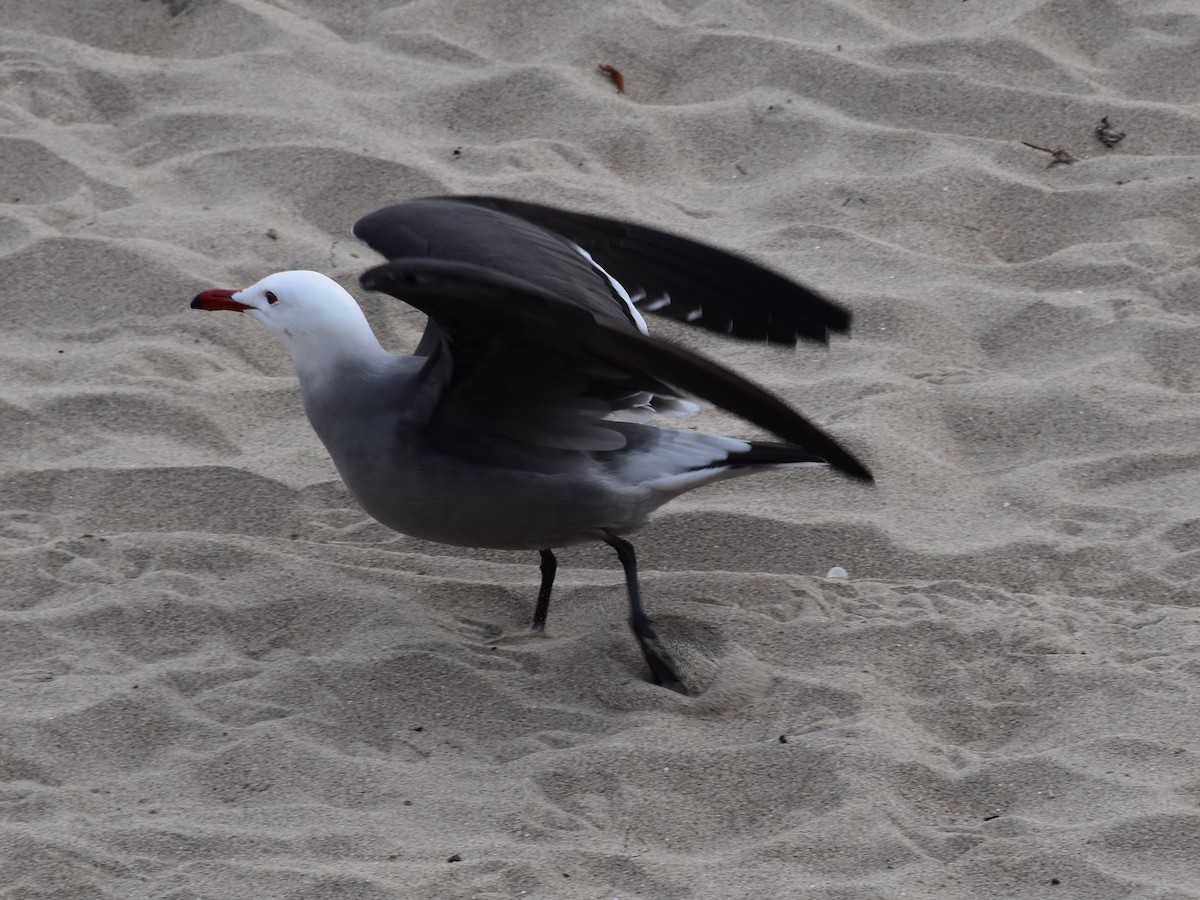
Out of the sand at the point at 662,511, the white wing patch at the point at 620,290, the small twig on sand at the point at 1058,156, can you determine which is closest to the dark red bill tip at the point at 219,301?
the sand at the point at 662,511

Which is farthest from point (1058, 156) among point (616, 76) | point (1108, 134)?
point (616, 76)

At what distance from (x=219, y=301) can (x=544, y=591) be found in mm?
942

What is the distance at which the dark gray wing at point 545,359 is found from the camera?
8.37 feet

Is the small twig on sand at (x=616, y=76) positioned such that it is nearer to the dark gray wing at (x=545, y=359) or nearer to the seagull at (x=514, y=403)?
the seagull at (x=514, y=403)

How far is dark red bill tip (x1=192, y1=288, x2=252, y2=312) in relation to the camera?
335 centimetres

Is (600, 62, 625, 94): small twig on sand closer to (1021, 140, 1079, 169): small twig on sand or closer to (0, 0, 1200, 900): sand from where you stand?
(0, 0, 1200, 900): sand

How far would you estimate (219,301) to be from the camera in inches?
132

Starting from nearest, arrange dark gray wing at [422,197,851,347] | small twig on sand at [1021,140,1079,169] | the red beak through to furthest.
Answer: dark gray wing at [422,197,851,347]
the red beak
small twig on sand at [1021,140,1079,169]

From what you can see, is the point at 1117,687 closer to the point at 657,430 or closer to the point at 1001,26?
the point at 657,430

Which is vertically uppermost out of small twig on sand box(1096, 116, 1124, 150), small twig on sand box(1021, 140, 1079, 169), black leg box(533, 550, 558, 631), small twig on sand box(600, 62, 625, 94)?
small twig on sand box(1096, 116, 1124, 150)

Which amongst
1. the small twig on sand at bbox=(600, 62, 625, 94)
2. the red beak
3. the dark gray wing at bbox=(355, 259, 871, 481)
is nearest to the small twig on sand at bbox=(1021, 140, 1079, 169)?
the small twig on sand at bbox=(600, 62, 625, 94)

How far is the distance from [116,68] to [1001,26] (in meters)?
3.01

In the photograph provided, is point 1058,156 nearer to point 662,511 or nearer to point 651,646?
point 662,511

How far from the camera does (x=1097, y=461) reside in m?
3.57
